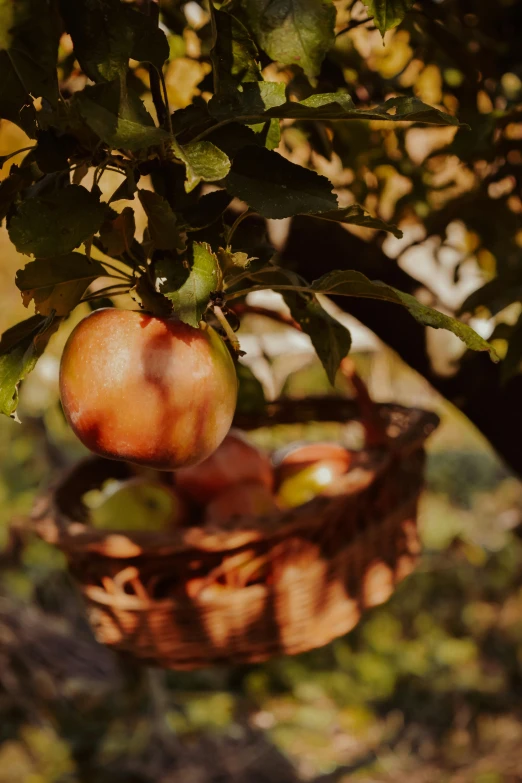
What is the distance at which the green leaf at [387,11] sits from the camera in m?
0.41

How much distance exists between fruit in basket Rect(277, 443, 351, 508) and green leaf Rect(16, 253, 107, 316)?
22.6 inches

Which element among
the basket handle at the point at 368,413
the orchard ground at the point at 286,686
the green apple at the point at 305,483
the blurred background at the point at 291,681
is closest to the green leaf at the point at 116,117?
the basket handle at the point at 368,413

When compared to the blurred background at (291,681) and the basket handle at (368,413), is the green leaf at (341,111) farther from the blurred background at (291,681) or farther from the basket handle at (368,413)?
the blurred background at (291,681)

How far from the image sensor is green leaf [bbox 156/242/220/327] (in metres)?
0.42

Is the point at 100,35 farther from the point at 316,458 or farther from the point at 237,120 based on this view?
the point at 316,458

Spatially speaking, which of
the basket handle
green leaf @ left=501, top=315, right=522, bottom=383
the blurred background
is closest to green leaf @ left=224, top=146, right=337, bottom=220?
green leaf @ left=501, top=315, right=522, bottom=383

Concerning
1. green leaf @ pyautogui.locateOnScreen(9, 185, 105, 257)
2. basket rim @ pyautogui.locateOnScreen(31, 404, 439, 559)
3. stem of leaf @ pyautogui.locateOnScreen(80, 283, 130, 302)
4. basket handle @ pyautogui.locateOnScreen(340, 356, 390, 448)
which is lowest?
basket handle @ pyautogui.locateOnScreen(340, 356, 390, 448)

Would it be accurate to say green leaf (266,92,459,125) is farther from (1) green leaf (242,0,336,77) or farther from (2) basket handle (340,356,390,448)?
(2) basket handle (340,356,390,448)

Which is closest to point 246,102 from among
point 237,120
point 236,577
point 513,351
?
point 237,120

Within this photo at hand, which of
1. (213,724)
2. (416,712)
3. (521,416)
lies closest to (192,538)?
(521,416)

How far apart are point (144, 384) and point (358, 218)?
0.17 metres

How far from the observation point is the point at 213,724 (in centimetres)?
224

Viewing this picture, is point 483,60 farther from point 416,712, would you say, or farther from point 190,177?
point 416,712

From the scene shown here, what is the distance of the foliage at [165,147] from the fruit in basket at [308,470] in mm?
548
